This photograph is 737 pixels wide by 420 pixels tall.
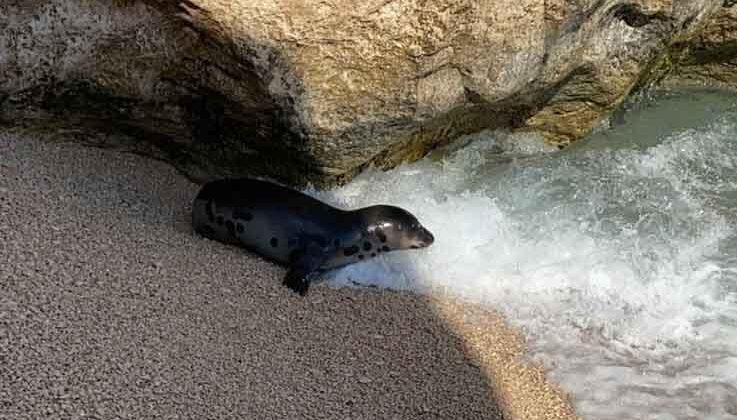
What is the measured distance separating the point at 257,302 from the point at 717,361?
1841mm

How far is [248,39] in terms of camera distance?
11.5ft

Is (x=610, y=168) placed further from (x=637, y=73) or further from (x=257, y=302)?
(x=257, y=302)

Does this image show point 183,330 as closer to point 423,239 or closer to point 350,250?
point 350,250

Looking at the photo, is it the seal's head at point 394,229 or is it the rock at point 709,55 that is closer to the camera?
the seal's head at point 394,229

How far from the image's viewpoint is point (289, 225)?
3.79m

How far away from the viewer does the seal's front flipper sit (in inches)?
140

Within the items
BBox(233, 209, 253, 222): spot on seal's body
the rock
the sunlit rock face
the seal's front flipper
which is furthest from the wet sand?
the rock

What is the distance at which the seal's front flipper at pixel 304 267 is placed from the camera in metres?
3.54

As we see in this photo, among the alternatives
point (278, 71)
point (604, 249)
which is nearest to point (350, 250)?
point (278, 71)

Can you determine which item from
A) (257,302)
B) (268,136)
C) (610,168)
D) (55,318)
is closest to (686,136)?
(610,168)

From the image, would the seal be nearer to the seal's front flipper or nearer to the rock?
the seal's front flipper

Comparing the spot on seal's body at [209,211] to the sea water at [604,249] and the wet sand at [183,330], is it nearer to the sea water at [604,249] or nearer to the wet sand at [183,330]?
the wet sand at [183,330]

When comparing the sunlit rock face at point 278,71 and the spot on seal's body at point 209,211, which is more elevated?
the sunlit rock face at point 278,71

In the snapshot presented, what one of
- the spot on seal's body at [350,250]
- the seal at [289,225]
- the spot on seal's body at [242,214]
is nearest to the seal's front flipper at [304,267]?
the seal at [289,225]
